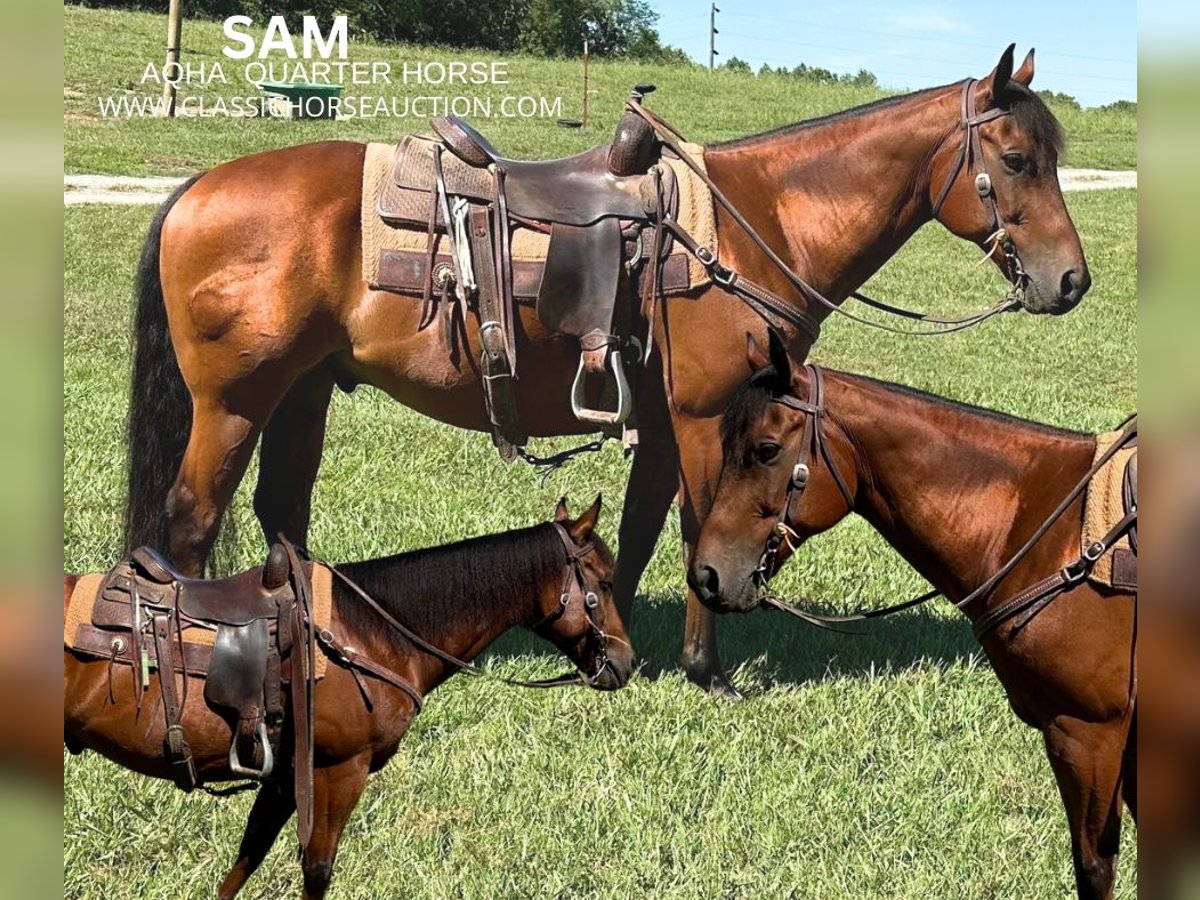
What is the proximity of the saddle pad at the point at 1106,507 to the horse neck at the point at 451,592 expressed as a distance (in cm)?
146

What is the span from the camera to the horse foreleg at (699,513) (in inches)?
200

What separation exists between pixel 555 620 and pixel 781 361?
1072mm

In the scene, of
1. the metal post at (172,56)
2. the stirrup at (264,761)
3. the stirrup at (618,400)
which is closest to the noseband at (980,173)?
the stirrup at (618,400)

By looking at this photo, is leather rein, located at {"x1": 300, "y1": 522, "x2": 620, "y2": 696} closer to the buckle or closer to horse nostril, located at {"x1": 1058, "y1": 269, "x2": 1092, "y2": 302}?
the buckle

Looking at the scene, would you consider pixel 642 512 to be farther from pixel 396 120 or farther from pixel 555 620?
pixel 396 120

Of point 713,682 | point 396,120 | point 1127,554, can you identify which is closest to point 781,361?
point 1127,554

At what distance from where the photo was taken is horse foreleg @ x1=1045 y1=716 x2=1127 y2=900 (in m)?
3.18

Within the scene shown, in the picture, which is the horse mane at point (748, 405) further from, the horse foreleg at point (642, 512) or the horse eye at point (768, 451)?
the horse foreleg at point (642, 512)

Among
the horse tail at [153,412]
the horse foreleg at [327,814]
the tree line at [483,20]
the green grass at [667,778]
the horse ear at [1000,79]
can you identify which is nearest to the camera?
the horse foreleg at [327,814]

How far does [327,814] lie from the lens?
3434mm

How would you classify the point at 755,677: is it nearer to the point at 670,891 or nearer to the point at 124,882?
the point at 670,891

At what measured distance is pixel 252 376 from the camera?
5.09m

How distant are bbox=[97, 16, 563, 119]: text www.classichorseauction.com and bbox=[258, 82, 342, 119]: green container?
4cm
